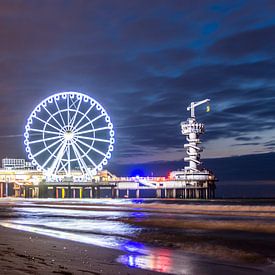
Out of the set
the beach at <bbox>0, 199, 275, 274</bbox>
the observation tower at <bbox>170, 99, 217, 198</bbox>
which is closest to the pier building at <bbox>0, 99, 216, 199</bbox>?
the observation tower at <bbox>170, 99, 217, 198</bbox>

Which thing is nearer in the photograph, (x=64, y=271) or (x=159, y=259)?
(x=64, y=271)

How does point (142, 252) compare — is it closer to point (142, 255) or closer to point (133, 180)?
point (142, 255)

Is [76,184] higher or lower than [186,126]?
lower

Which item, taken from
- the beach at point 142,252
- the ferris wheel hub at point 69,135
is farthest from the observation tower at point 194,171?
the beach at point 142,252

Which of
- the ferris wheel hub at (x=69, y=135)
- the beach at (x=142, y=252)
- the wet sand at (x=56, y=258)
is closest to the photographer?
the wet sand at (x=56, y=258)

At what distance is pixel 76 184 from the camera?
373ft

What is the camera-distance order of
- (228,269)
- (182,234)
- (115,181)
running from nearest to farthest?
(228,269) → (182,234) → (115,181)

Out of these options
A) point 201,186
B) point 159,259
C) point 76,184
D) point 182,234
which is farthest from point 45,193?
point 159,259

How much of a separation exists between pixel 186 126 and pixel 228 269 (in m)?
99.2

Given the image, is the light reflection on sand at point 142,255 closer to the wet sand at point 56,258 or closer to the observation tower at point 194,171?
the wet sand at point 56,258

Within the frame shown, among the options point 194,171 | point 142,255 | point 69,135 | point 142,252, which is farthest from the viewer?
point 194,171

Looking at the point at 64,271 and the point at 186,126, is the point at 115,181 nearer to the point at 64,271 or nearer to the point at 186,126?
the point at 186,126

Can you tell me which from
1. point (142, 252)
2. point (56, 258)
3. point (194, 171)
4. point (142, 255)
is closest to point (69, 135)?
point (194, 171)

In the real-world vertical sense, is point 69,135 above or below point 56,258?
above
